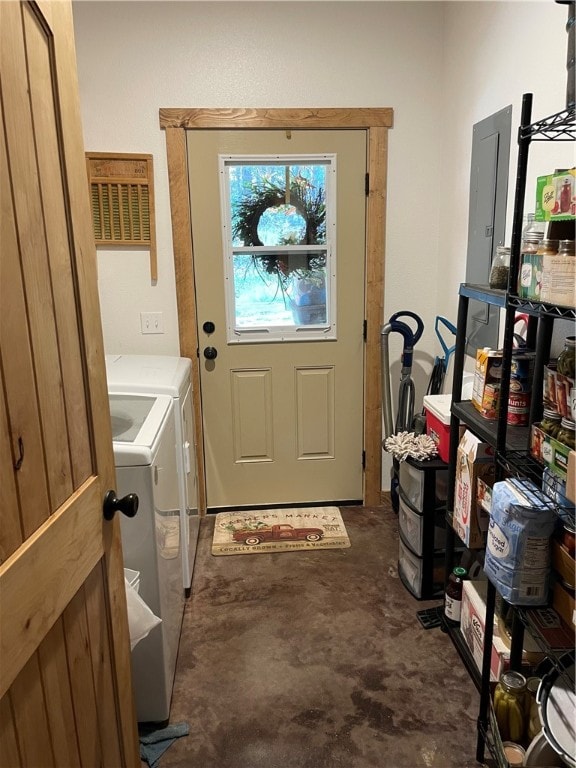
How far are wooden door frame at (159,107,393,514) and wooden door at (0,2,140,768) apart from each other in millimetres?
1835

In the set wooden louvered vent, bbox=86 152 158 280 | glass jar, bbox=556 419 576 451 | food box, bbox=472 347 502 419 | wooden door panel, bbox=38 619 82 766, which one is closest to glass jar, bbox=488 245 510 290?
food box, bbox=472 347 502 419

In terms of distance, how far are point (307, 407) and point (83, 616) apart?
2201mm

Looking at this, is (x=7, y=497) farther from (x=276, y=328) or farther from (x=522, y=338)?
(x=276, y=328)

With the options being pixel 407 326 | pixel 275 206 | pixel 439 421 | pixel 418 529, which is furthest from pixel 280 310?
pixel 418 529

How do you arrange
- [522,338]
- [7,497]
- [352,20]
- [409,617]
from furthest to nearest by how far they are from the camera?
1. [352,20]
2. [409,617]
3. [522,338]
4. [7,497]

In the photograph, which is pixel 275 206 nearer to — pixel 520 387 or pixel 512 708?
pixel 520 387

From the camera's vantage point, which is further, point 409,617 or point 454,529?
point 409,617

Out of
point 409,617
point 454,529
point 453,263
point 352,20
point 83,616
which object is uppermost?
point 352,20

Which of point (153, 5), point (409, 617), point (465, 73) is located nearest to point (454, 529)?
point (409, 617)

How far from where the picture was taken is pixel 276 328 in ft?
10.1

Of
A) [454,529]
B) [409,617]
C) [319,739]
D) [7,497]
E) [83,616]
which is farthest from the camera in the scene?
[409,617]

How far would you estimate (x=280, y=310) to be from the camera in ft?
10.1

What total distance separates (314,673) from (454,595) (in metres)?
0.60

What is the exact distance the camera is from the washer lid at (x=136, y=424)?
1615 mm
